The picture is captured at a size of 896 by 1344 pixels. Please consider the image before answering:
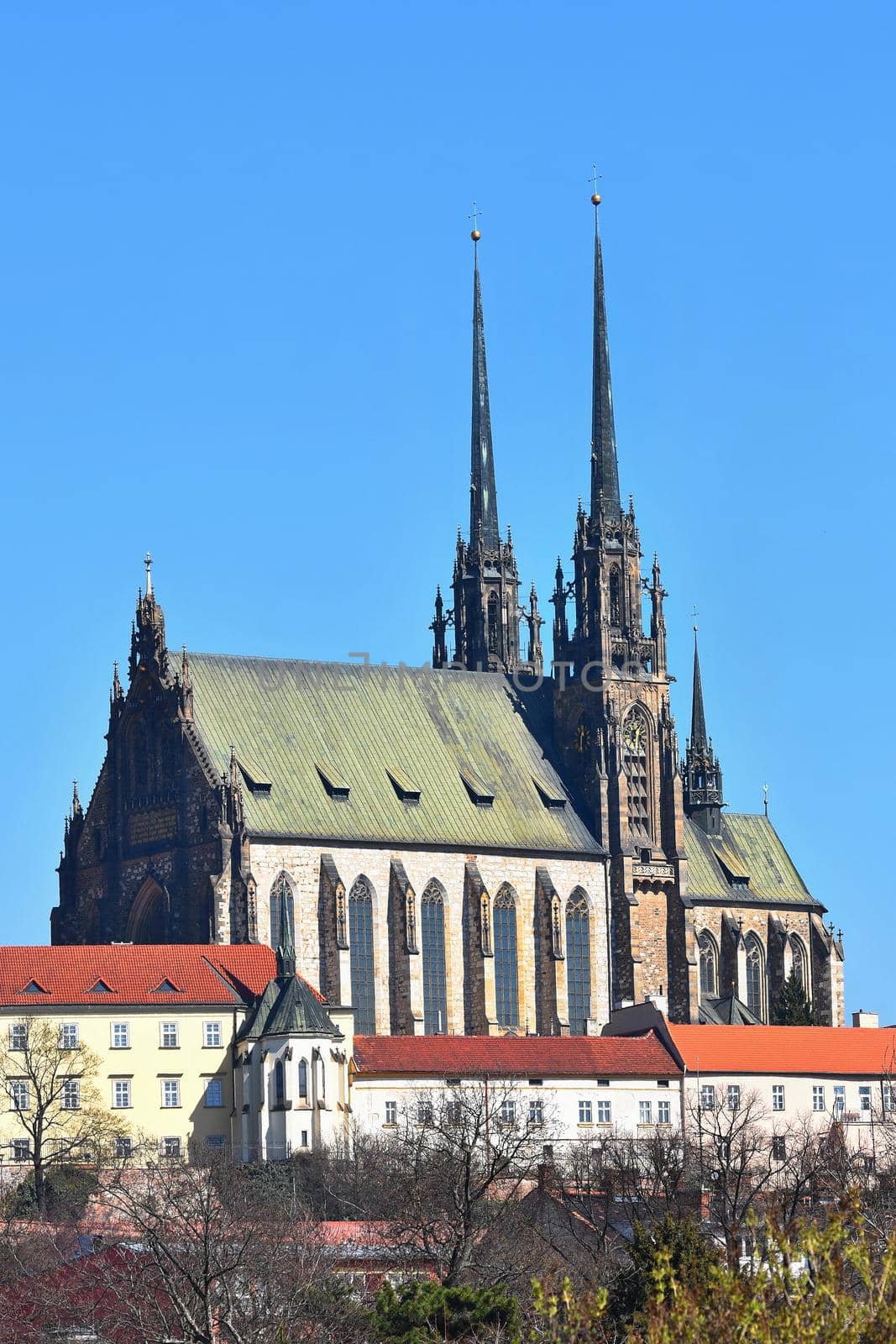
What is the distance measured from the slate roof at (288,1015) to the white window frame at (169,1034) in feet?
7.14

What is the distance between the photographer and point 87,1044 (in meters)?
102

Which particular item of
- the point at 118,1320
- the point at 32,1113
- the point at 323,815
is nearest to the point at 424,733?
the point at 323,815

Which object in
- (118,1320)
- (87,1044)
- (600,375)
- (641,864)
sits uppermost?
(600,375)

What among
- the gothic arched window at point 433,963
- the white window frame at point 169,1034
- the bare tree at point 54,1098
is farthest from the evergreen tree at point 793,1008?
the bare tree at point 54,1098

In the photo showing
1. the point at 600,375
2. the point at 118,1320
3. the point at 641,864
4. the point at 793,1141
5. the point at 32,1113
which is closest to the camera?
the point at 118,1320

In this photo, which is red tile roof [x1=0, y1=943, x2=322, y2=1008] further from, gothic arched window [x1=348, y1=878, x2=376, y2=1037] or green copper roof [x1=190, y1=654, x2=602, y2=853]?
gothic arched window [x1=348, y1=878, x2=376, y2=1037]

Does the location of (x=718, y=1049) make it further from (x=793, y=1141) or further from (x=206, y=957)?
(x=206, y=957)

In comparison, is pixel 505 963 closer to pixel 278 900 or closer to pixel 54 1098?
pixel 278 900

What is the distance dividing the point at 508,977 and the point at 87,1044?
2388cm

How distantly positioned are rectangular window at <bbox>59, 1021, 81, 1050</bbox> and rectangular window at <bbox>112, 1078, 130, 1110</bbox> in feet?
6.45

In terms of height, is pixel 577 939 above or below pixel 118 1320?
above

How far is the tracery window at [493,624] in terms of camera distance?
142 m

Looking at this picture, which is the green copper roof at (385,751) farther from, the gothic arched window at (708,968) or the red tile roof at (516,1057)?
the red tile roof at (516,1057)

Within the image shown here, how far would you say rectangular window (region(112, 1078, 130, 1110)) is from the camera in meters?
101
